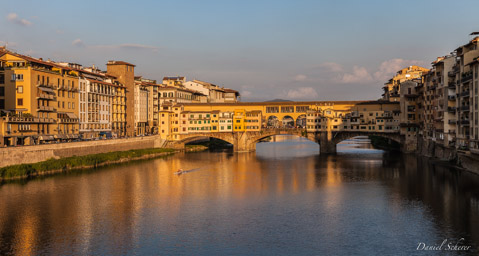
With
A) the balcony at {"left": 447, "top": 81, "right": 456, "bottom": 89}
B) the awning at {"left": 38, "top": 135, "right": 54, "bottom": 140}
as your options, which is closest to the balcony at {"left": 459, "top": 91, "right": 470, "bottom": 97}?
the balcony at {"left": 447, "top": 81, "right": 456, "bottom": 89}

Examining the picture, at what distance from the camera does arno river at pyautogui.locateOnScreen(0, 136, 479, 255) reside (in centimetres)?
2669

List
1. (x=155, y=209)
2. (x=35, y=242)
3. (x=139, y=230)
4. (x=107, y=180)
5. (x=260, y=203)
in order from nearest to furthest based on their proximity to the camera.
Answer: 1. (x=35, y=242)
2. (x=139, y=230)
3. (x=155, y=209)
4. (x=260, y=203)
5. (x=107, y=180)

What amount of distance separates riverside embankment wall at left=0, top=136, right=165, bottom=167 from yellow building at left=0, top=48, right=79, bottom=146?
12.2 feet

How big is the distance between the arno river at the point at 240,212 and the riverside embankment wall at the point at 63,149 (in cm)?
403

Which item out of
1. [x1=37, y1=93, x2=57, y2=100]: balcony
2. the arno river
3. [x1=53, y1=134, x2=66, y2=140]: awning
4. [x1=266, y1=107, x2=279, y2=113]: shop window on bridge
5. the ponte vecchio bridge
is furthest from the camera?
[x1=266, y1=107, x2=279, y2=113]: shop window on bridge

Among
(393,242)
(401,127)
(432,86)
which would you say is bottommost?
(393,242)

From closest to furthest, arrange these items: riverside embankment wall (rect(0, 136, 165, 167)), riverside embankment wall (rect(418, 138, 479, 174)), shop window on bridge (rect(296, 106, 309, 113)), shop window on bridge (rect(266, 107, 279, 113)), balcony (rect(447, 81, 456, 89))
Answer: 1. riverside embankment wall (rect(418, 138, 479, 174))
2. riverside embankment wall (rect(0, 136, 165, 167))
3. balcony (rect(447, 81, 456, 89))
4. shop window on bridge (rect(296, 106, 309, 113))
5. shop window on bridge (rect(266, 107, 279, 113))

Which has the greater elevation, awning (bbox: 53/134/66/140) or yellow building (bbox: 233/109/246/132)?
yellow building (bbox: 233/109/246/132)

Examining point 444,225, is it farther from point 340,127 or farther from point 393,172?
point 340,127

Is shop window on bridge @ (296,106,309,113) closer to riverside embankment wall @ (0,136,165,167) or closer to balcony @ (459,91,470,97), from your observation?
riverside embankment wall @ (0,136,165,167)

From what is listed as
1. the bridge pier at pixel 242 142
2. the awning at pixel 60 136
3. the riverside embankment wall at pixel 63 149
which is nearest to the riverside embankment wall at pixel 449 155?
the bridge pier at pixel 242 142

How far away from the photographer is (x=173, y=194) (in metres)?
41.2

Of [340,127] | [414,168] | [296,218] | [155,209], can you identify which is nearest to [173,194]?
[155,209]

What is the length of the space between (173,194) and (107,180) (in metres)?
9.73
